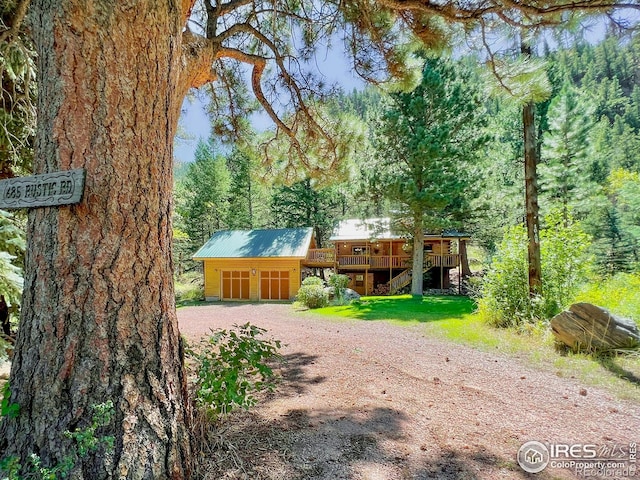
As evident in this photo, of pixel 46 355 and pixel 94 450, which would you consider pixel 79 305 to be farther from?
pixel 94 450

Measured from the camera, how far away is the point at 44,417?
1.44m

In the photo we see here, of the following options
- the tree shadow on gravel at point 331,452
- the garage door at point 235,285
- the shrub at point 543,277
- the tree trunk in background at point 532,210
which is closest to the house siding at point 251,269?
the garage door at point 235,285

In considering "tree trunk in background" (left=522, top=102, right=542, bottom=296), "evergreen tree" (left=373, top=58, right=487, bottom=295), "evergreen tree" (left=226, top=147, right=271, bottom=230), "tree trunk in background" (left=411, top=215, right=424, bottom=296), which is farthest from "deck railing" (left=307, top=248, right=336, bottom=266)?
"tree trunk in background" (left=522, top=102, right=542, bottom=296)

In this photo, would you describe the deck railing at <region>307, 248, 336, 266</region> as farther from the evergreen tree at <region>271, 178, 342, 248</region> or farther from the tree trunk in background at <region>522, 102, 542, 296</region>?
the tree trunk in background at <region>522, 102, 542, 296</region>

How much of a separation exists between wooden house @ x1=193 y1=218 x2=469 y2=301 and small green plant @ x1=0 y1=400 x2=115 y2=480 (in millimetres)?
15121

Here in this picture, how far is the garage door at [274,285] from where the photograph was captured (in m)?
17.1

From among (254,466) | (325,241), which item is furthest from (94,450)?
(325,241)

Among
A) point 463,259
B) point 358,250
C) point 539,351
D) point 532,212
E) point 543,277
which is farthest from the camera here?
point 358,250

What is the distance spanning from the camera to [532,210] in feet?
20.8

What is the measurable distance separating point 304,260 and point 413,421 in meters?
15.5

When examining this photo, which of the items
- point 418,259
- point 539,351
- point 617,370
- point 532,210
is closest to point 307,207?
point 418,259

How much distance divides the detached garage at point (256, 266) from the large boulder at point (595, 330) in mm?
12891

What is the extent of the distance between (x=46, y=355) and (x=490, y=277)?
7.07 m

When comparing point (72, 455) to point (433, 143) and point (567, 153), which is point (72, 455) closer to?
point (433, 143)
